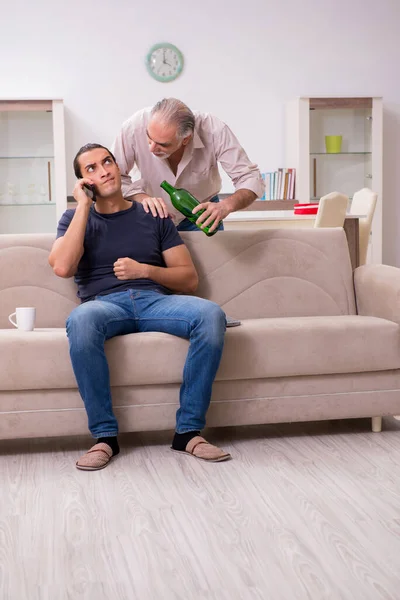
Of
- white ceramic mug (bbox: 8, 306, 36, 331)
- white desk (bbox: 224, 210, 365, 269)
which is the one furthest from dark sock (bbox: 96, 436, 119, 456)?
white desk (bbox: 224, 210, 365, 269)

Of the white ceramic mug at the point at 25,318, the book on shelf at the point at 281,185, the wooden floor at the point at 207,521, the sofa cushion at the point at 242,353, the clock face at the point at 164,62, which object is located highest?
the clock face at the point at 164,62

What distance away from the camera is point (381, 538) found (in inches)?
69.6

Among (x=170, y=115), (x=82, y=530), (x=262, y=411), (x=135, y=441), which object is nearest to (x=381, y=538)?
(x=82, y=530)

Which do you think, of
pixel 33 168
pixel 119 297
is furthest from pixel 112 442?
pixel 33 168

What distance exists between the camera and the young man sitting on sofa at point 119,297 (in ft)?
7.98

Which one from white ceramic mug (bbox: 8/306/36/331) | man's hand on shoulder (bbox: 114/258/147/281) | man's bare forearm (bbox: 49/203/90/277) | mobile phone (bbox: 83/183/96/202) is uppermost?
mobile phone (bbox: 83/183/96/202)

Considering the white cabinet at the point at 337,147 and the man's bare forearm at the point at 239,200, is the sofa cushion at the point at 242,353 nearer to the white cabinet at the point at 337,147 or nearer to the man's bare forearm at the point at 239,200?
the man's bare forearm at the point at 239,200

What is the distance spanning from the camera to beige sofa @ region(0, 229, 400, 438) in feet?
8.23

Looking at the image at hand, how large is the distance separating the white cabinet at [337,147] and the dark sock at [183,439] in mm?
4195

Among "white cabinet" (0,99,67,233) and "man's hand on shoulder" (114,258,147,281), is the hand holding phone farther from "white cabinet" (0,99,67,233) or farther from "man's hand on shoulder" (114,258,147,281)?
"white cabinet" (0,99,67,233)

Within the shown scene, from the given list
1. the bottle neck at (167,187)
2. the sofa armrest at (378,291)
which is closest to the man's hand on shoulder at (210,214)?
the bottle neck at (167,187)

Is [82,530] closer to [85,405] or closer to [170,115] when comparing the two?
[85,405]

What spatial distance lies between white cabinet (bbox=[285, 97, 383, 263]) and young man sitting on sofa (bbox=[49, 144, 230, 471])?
379 centimetres

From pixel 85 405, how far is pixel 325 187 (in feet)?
14.9
